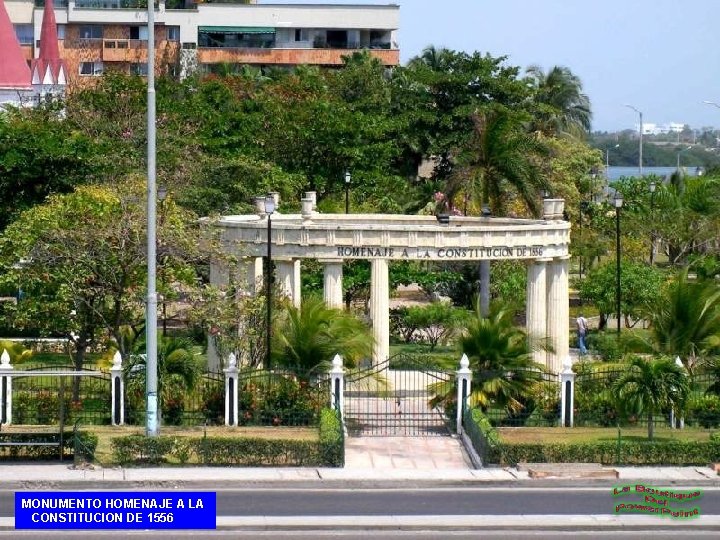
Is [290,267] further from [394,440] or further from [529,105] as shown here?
[529,105]

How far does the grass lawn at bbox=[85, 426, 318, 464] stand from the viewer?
33.0 metres

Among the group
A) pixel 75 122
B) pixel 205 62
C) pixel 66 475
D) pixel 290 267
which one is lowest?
pixel 66 475

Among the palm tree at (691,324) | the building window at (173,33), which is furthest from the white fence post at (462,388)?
the building window at (173,33)

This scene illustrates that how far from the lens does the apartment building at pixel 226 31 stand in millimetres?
115250

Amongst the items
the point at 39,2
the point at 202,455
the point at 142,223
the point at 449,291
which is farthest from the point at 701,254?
the point at 39,2

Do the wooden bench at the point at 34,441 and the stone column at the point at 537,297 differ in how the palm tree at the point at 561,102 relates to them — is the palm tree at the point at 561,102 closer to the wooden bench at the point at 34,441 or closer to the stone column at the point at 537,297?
the stone column at the point at 537,297

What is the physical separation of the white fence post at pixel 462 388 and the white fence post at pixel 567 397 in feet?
6.61

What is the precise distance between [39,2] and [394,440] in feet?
302

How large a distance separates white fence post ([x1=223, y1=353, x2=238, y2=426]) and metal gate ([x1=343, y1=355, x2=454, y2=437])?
2409 mm

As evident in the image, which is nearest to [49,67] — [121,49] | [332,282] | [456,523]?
[121,49]

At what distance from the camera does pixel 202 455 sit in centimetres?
3078

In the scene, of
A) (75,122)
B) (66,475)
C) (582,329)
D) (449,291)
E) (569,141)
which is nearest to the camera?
(66,475)

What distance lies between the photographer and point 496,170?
51594 millimetres

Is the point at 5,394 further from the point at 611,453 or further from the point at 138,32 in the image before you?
the point at 138,32
